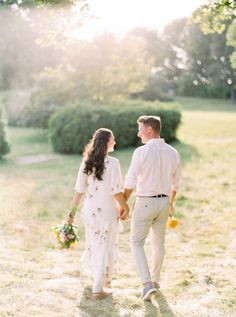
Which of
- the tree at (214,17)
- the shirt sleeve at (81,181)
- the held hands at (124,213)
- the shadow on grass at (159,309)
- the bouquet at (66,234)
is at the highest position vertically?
the tree at (214,17)

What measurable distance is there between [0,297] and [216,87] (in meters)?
58.7

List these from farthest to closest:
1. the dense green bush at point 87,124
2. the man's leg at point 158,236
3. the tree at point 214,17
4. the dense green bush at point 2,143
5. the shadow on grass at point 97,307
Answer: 1. the dense green bush at point 87,124
2. the dense green bush at point 2,143
3. the tree at point 214,17
4. the man's leg at point 158,236
5. the shadow on grass at point 97,307

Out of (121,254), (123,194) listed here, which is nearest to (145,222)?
(123,194)

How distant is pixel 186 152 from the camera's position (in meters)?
18.6

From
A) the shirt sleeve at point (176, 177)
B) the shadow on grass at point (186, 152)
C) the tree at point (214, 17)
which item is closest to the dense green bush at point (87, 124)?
the shadow on grass at point (186, 152)

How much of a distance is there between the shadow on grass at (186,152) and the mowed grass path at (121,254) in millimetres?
687

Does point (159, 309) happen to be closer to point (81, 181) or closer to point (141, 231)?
point (141, 231)

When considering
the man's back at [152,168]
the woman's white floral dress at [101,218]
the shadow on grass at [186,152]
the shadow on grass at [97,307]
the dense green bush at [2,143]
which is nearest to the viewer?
the shadow on grass at [97,307]

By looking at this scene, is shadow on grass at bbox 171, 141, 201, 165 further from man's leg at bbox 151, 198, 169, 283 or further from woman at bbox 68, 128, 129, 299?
woman at bbox 68, 128, 129, 299

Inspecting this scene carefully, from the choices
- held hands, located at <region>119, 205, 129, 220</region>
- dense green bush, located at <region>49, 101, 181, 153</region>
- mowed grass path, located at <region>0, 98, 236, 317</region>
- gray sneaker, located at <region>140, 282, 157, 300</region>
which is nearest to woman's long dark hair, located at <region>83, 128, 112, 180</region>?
held hands, located at <region>119, 205, 129, 220</region>

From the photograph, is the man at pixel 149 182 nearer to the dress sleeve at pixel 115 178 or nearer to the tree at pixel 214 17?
the dress sleeve at pixel 115 178

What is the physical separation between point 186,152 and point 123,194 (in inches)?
527

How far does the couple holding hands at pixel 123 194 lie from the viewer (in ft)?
17.5

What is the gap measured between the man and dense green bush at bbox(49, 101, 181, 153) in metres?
13.5
